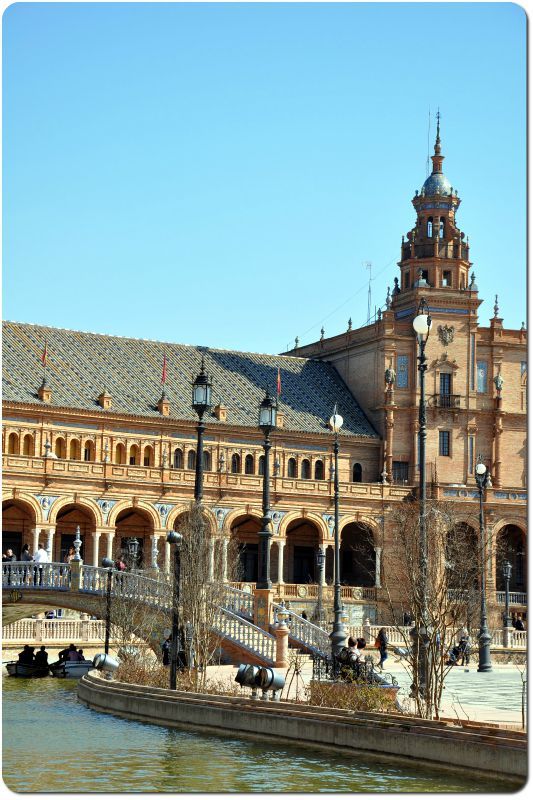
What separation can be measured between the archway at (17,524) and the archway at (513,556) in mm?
29459

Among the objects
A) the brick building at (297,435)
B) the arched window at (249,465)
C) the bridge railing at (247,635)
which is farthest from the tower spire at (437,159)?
the bridge railing at (247,635)

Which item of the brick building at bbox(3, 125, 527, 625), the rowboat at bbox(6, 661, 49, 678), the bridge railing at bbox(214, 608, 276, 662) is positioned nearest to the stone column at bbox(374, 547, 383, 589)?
the brick building at bbox(3, 125, 527, 625)

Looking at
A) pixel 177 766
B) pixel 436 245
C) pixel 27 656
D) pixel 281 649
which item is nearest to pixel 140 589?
pixel 281 649

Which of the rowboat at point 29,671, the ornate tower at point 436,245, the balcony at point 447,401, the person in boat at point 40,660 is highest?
the ornate tower at point 436,245

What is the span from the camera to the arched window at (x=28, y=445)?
273 ft

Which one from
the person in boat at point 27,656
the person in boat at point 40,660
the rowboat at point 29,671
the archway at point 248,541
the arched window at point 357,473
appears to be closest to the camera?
the rowboat at point 29,671

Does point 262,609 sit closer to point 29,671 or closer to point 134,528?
point 29,671

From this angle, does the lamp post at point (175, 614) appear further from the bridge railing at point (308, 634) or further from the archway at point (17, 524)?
the archway at point (17, 524)

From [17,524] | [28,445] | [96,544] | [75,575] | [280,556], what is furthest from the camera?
[280,556]

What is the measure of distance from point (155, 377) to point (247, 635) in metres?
47.7

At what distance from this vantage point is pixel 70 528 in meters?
84.4

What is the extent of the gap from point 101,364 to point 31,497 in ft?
45.7

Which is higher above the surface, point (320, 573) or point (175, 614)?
point (320, 573)

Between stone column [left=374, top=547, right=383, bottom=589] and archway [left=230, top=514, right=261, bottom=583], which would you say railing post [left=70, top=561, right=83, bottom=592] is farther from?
archway [left=230, top=514, right=261, bottom=583]
